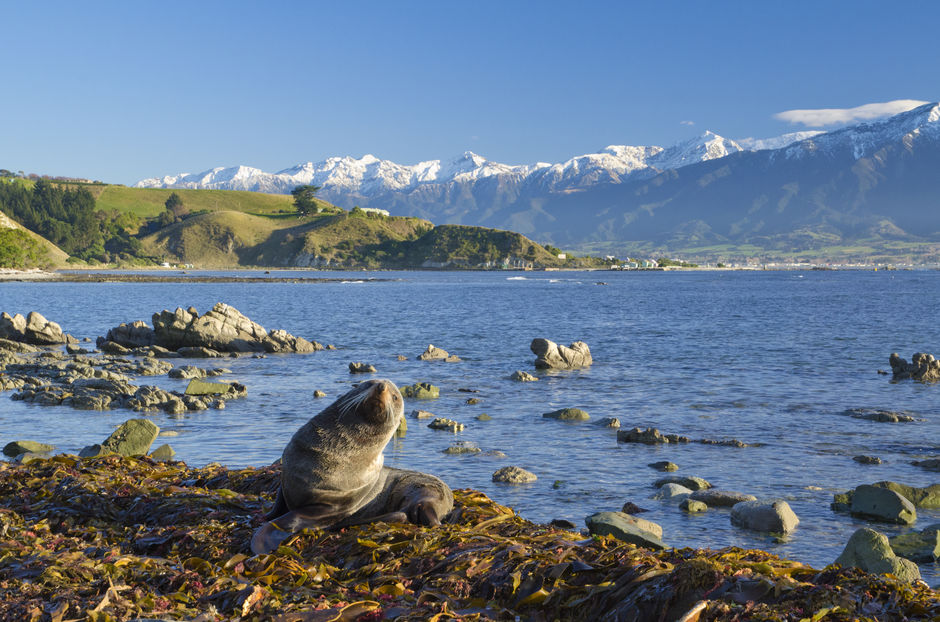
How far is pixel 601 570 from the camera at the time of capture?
6418mm

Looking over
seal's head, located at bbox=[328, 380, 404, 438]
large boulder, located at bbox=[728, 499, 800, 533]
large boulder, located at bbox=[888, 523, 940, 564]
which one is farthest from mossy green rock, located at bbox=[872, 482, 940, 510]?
seal's head, located at bbox=[328, 380, 404, 438]

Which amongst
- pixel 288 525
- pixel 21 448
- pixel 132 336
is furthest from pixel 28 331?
pixel 288 525

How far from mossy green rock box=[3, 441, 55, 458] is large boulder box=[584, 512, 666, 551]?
458 inches

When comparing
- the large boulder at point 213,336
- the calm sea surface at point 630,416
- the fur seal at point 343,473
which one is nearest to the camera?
the fur seal at point 343,473

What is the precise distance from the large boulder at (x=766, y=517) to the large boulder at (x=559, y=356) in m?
22.3

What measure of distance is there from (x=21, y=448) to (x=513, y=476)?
31.9ft

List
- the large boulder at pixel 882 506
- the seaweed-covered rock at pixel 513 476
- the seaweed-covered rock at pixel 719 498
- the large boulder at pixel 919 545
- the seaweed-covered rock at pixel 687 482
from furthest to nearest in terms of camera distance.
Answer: the seaweed-covered rock at pixel 513 476 < the seaweed-covered rock at pixel 687 482 < the seaweed-covered rock at pixel 719 498 < the large boulder at pixel 882 506 < the large boulder at pixel 919 545

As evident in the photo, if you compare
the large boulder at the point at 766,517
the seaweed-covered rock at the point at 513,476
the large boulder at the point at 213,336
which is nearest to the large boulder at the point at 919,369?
the large boulder at the point at 766,517

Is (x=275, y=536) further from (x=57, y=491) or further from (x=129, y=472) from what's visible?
(x=129, y=472)

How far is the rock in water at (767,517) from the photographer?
39.5ft

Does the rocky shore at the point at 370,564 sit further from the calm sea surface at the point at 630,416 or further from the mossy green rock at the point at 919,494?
the calm sea surface at the point at 630,416

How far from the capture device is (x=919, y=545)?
1104cm

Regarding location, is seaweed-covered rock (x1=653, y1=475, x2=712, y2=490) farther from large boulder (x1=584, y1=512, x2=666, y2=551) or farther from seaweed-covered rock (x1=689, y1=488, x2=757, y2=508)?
large boulder (x1=584, y1=512, x2=666, y2=551)

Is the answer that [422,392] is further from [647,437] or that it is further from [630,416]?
[647,437]
